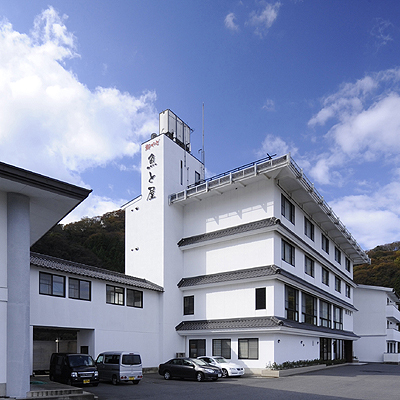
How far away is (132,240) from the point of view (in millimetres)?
33812

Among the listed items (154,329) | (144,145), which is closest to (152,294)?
(154,329)

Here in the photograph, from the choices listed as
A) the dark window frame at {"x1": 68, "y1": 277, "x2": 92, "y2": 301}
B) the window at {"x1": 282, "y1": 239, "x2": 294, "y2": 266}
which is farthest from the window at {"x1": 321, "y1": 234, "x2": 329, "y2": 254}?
the dark window frame at {"x1": 68, "y1": 277, "x2": 92, "y2": 301}

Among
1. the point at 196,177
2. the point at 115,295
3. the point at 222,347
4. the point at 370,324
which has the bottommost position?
the point at 370,324

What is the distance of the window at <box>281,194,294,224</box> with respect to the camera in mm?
29656

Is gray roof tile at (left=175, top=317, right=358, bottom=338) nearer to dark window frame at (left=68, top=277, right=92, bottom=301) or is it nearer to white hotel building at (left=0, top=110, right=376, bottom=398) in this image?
white hotel building at (left=0, top=110, right=376, bottom=398)

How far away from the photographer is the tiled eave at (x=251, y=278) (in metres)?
26.7

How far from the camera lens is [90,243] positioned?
189ft

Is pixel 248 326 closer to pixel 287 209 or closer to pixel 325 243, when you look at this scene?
pixel 287 209

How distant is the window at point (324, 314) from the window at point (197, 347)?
11.2 metres

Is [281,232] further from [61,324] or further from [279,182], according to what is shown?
[61,324]

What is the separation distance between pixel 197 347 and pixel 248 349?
4.57m

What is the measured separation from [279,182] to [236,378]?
1266 cm

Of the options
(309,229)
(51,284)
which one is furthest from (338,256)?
(51,284)

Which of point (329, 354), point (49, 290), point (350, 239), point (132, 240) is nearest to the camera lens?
point (49, 290)
